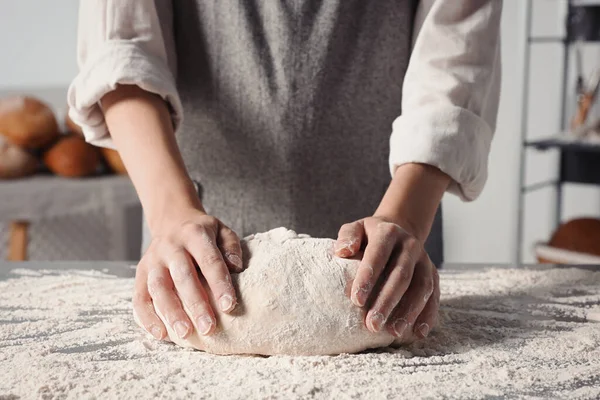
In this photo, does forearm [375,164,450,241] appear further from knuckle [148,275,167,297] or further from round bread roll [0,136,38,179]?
round bread roll [0,136,38,179]

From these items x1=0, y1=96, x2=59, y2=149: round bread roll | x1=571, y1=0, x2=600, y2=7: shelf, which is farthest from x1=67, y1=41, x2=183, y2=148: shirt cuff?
x1=571, y1=0, x2=600, y2=7: shelf

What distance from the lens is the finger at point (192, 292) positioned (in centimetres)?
66

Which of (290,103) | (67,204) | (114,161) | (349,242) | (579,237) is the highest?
(290,103)

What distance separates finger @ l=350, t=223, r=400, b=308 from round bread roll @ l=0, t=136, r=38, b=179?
158 centimetres

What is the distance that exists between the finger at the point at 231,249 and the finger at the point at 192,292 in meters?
0.04

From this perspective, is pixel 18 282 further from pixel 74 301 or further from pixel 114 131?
pixel 114 131

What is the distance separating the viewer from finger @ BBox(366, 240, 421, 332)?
67cm

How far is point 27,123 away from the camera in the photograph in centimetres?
196

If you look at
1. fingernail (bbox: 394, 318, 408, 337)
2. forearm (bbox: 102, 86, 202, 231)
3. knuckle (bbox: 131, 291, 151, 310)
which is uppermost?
forearm (bbox: 102, 86, 202, 231)

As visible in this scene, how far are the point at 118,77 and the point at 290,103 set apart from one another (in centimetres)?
25

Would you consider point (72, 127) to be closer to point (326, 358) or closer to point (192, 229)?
point (192, 229)

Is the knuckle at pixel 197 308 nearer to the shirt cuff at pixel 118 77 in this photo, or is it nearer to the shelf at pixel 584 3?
the shirt cuff at pixel 118 77

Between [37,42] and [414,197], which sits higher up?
[37,42]

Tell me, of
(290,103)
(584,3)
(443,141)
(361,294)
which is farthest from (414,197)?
(584,3)
